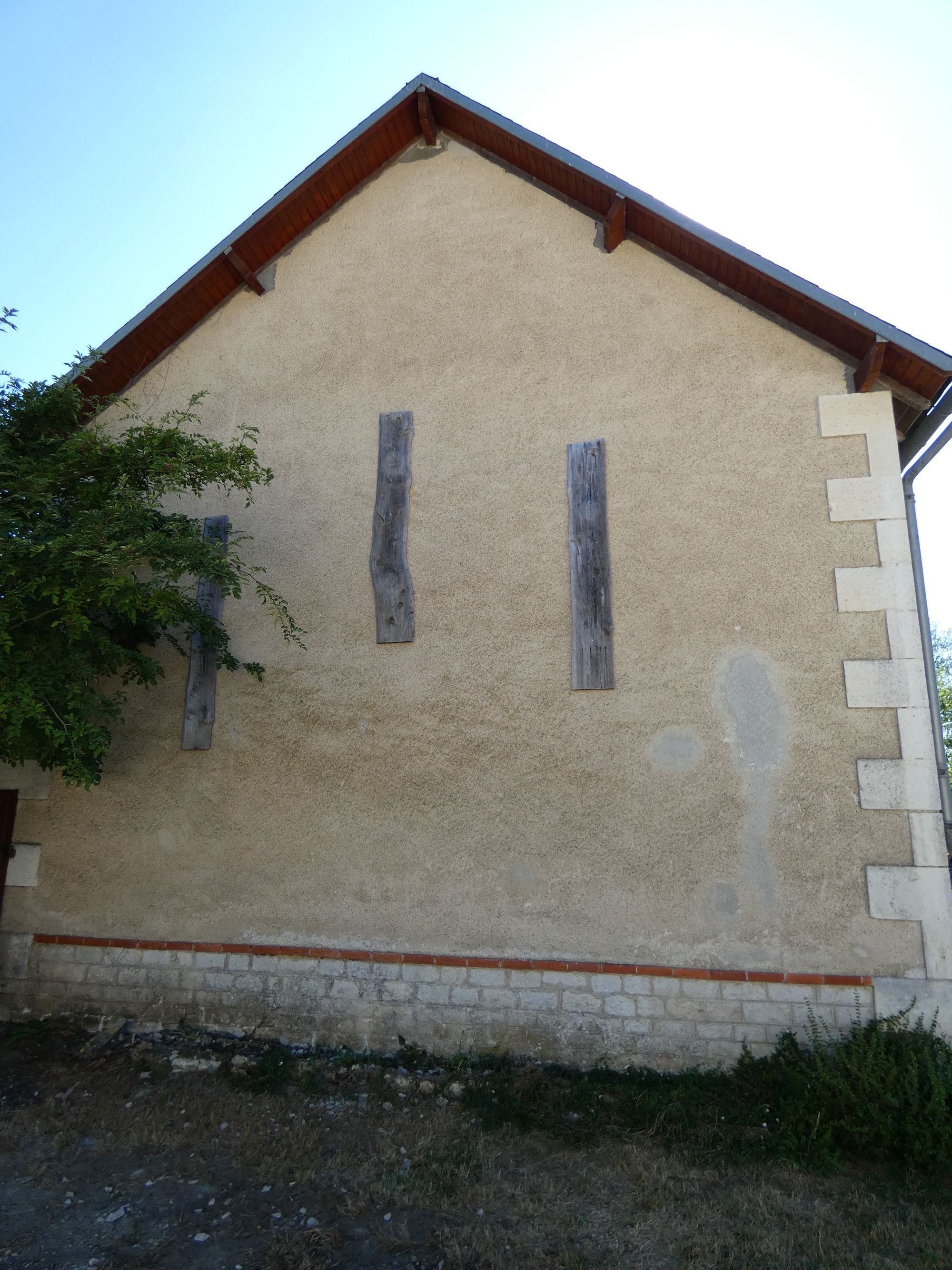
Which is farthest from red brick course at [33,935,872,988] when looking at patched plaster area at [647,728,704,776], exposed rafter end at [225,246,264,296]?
exposed rafter end at [225,246,264,296]

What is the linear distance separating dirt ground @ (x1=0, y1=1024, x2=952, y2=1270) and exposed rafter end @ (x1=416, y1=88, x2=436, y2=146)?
7418 mm

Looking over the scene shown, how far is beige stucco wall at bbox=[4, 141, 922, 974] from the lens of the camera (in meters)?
5.61

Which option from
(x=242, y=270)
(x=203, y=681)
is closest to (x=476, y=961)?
(x=203, y=681)

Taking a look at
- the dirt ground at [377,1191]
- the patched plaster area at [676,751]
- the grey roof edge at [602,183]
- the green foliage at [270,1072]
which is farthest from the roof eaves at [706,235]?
the green foliage at [270,1072]

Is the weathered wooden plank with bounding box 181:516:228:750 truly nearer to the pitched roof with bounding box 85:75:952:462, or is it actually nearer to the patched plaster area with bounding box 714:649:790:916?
the pitched roof with bounding box 85:75:952:462

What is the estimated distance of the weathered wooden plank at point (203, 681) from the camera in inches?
264

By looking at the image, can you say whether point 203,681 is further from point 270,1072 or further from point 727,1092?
point 727,1092

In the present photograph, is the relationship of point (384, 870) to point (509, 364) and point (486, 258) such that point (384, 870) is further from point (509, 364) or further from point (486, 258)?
point (486, 258)

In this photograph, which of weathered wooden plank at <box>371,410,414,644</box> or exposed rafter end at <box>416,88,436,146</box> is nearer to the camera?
weathered wooden plank at <box>371,410,414,644</box>

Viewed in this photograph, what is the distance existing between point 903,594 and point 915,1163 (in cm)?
326

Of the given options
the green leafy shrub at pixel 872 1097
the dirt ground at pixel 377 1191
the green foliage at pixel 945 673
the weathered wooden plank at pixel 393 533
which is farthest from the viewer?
the green foliage at pixel 945 673

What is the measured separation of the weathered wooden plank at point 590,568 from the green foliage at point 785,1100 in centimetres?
250

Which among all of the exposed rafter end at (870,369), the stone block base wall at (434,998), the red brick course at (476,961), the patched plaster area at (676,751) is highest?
the exposed rafter end at (870,369)

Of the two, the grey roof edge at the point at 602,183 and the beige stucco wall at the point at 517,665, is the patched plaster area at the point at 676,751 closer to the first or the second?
the beige stucco wall at the point at 517,665
